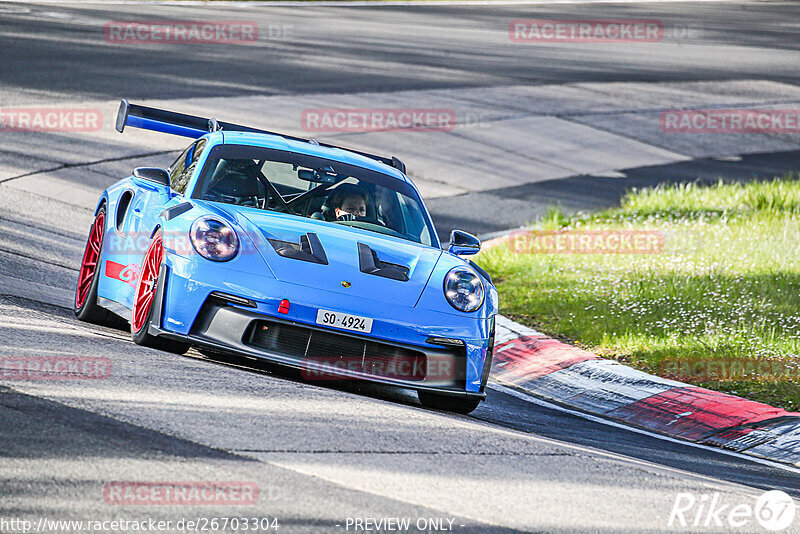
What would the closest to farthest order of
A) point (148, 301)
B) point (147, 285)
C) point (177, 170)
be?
point (148, 301), point (147, 285), point (177, 170)

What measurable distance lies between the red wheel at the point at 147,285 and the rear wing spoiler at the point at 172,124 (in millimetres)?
1771

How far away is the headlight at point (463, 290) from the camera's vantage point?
667 cm

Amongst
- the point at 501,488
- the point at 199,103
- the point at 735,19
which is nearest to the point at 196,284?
the point at 501,488

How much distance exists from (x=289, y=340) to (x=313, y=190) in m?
1.76

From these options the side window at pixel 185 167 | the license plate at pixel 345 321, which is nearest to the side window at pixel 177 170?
the side window at pixel 185 167

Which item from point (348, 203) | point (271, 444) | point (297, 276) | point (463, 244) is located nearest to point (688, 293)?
point (463, 244)

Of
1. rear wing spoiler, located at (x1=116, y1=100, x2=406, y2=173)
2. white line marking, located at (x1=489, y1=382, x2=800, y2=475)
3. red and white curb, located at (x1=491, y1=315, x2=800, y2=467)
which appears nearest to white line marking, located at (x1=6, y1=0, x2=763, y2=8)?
rear wing spoiler, located at (x1=116, y1=100, x2=406, y2=173)

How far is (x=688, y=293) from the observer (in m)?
10.4

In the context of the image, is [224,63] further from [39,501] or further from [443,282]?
[39,501]

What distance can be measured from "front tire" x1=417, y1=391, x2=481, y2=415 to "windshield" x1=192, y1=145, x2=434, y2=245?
4.16ft

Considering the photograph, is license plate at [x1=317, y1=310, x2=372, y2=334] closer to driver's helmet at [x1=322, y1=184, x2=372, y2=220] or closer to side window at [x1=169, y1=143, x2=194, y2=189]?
driver's helmet at [x1=322, y1=184, x2=372, y2=220]

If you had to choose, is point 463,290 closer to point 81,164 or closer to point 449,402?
point 449,402

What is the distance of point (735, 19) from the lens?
4444 cm

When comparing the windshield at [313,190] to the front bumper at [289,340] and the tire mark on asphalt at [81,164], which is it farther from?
the tire mark on asphalt at [81,164]
